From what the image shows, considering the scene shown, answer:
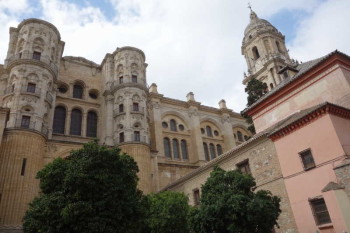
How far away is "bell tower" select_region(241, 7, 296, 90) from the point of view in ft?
120

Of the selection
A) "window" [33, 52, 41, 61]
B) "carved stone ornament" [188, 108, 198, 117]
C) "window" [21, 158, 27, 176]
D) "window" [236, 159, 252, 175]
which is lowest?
"window" [236, 159, 252, 175]

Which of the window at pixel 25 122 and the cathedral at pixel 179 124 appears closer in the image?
A: the cathedral at pixel 179 124

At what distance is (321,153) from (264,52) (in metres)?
27.2

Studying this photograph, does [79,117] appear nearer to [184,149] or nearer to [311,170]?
[184,149]

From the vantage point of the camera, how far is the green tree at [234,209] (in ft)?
36.9

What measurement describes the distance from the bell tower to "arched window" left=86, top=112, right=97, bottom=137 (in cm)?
1995

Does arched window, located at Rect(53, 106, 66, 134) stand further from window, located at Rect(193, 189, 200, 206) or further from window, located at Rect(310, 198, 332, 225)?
window, located at Rect(310, 198, 332, 225)

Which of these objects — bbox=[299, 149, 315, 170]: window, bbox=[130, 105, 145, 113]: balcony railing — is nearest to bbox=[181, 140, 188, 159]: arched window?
bbox=[130, 105, 145, 113]: balcony railing

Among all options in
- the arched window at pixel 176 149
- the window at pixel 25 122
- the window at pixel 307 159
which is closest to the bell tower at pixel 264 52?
the arched window at pixel 176 149

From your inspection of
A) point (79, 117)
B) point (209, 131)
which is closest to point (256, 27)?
point (209, 131)

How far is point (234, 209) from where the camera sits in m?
11.2

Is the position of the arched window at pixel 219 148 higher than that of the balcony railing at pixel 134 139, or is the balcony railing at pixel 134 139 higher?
the arched window at pixel 219 148

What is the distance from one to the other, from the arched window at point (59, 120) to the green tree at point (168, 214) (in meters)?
15.6

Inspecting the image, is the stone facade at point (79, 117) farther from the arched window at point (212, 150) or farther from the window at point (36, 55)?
the arched window at point (212, 150)
